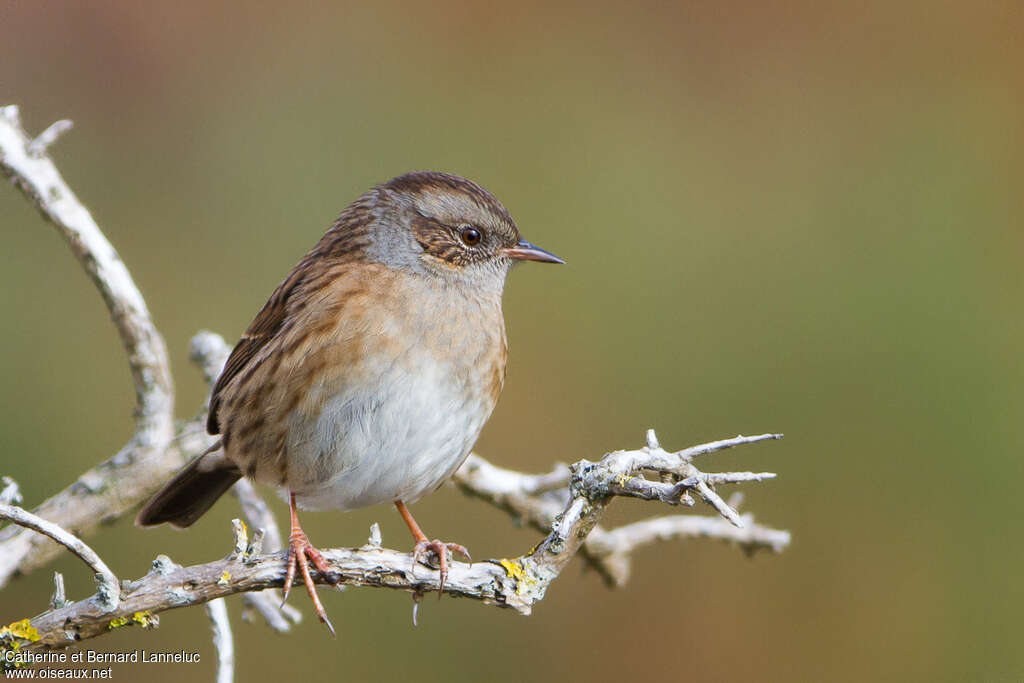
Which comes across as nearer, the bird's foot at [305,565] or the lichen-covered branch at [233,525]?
the lichen-covered branch at [233,525]

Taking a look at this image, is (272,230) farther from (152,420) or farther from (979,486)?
(979,486)

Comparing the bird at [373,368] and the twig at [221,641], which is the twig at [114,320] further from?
the twig at [221,641]

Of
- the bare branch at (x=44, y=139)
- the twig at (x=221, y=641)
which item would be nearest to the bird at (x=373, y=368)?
the twig at (x=221, y=641)

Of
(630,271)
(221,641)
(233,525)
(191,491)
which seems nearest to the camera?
(233,525)

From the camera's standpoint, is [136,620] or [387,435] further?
[387,435]

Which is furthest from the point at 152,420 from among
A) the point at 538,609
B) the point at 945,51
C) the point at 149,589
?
the point at 945,51

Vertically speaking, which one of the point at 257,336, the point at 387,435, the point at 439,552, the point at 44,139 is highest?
the point at 44,139

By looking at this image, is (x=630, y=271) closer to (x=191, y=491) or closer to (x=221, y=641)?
(x=191, y=491)

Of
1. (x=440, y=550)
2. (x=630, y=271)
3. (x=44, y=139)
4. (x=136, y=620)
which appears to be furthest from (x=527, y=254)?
(x=630, y=271)
